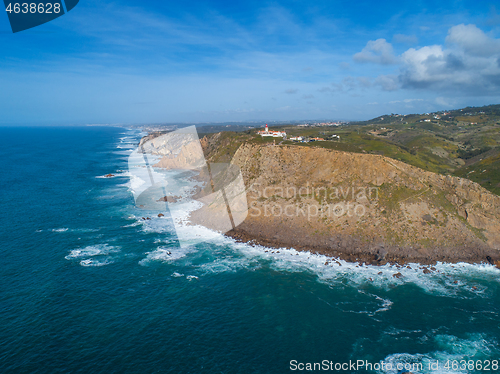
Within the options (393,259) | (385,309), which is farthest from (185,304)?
(393,259)

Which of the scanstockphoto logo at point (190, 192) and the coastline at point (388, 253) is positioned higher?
the scanstockphoto logo at point (190, 192)

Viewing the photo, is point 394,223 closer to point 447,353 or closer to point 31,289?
point 447,353

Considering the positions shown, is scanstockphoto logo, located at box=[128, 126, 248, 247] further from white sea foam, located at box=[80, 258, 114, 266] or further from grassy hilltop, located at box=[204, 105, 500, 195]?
white sea foam, located at box=[80, 258, 114, 266]

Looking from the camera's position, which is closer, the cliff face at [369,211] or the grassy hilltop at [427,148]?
the cliff face at [369,211]

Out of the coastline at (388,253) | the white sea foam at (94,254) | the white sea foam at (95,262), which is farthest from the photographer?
the coastline at (388,253)
